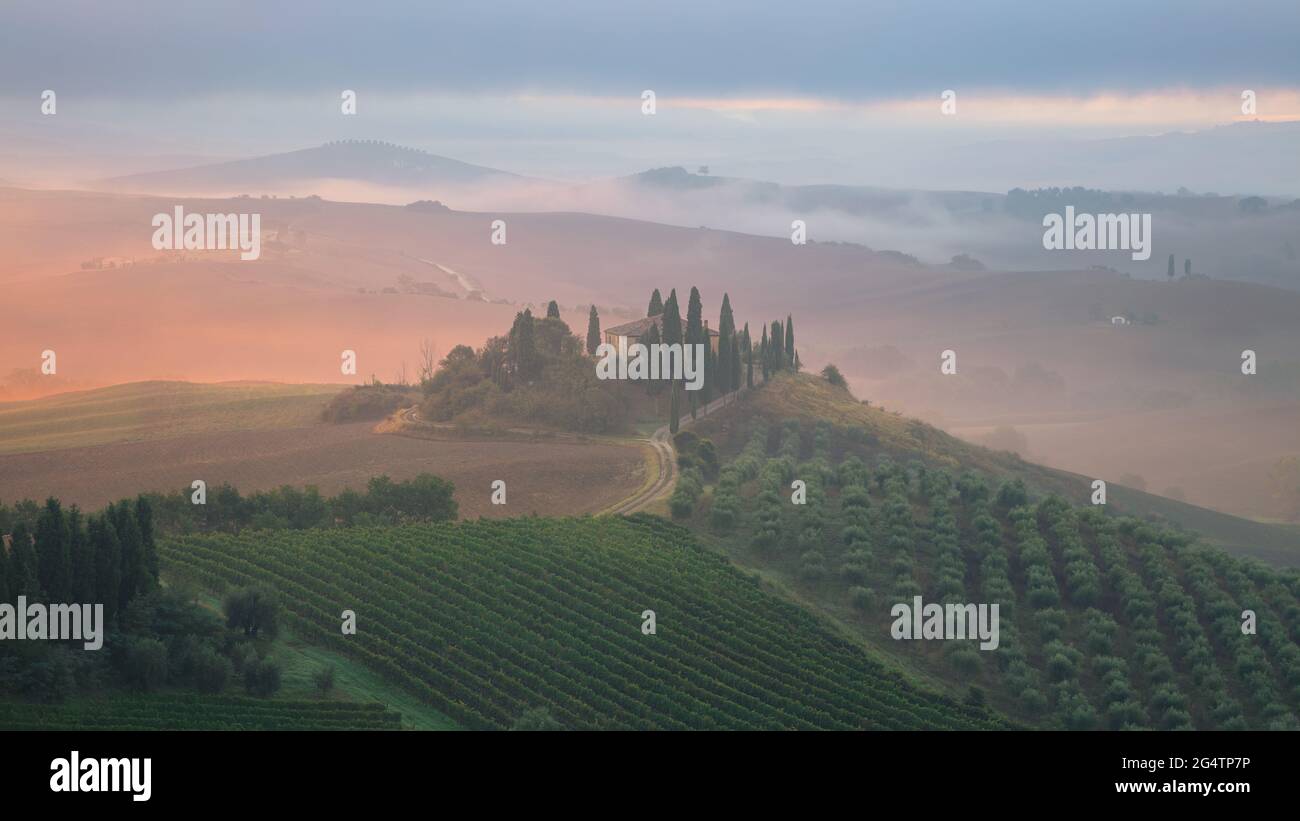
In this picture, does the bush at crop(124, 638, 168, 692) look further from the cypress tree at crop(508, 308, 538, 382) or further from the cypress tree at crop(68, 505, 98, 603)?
the cypress tree at crop(508, 308, 538, 382)

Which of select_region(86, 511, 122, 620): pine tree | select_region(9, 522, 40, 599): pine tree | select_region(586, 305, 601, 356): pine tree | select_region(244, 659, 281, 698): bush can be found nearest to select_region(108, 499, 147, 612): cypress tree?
select_region(86, 511, 122, 620): pine tree

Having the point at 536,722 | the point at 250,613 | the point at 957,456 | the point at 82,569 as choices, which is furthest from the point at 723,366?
the point at 82,569

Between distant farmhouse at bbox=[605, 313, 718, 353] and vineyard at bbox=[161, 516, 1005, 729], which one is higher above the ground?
distant farmhouse at bbox=[605, 313, 718, 353]

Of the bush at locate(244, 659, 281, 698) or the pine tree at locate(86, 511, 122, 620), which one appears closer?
the bush at locate(244, 659, 281, 698)

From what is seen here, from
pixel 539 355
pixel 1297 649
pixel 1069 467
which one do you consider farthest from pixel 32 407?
pixel 1069 467

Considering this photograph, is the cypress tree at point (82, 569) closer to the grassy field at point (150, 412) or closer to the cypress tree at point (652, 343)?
the grassy field at point (150, 412)
